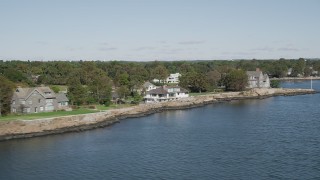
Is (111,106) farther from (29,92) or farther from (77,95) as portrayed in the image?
(29,92)

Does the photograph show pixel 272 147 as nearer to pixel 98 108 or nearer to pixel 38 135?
pixel 38 135

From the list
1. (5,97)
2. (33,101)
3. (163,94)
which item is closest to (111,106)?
(33,101)

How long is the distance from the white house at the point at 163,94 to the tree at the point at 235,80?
59.7ft

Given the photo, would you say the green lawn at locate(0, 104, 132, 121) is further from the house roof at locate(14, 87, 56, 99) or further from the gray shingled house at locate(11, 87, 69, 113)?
the house roof at locate(14, 87, 56, 99)

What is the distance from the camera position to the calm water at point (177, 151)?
30.1 m

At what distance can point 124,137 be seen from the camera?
42938mm

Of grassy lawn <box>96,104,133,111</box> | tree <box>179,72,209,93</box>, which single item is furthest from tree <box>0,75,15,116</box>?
tree <box>179,72,209,93</box>

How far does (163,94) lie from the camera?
7231 cm

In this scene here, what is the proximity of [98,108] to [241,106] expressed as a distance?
2566cm

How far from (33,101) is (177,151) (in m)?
25.5

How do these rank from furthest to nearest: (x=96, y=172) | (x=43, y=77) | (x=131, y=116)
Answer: (x=43, y=77)
(x=131, y=116)
(x=96, y=172)

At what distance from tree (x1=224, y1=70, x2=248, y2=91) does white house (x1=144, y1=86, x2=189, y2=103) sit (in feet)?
59.7

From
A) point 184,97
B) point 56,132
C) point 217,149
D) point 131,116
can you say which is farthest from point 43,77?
point 217,149

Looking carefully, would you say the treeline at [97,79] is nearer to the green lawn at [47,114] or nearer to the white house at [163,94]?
the white house at [163,94]
